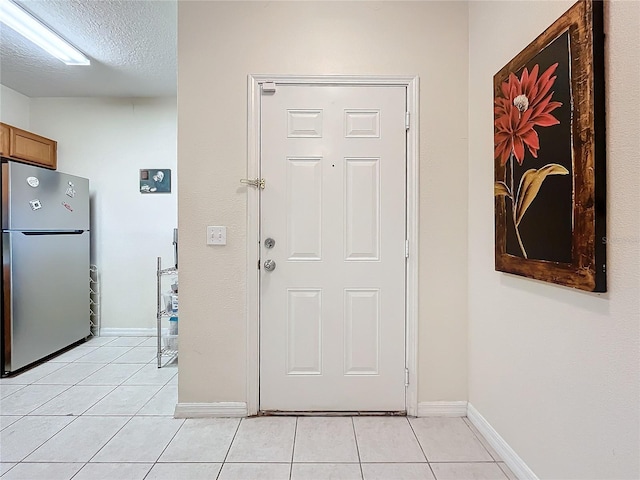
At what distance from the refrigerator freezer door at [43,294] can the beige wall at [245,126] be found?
169cm

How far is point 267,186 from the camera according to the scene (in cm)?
197

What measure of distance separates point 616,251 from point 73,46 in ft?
11.3

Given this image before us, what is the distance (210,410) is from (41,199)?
91.7 inches

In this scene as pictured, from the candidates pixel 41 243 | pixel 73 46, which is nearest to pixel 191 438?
pixel 41 243

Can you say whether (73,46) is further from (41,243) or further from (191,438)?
(191,438)

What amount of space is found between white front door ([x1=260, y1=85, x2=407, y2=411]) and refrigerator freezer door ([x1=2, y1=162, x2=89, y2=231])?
7.01 ft

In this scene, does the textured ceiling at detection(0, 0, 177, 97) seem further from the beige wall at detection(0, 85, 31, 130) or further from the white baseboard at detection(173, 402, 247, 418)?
the white baseboard at detection(173, 402, 247, 418)

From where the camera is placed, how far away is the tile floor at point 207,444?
1.51m

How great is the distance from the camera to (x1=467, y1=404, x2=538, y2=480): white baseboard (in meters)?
1.45

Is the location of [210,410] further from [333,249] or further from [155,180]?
[155,180]

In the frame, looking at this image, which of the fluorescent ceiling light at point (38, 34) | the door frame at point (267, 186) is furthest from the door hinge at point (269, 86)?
the fluorescent ceiling light at point (38, 34)

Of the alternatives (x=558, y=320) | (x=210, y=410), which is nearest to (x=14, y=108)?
(x=210, y=410)

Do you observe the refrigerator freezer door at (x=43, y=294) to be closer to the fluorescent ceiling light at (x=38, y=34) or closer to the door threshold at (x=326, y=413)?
the fluorescent ceiling light at (x=38, y=34)

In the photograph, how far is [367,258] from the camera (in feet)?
6.52
